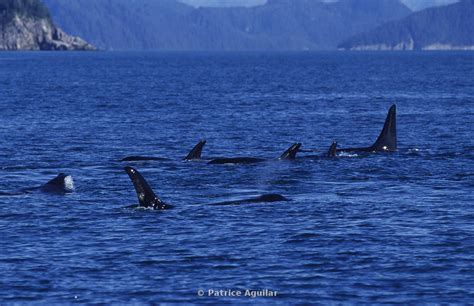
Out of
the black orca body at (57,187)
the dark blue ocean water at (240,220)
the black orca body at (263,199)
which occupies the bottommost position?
the dark blue ocean water at (240,220)

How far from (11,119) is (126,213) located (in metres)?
38.7

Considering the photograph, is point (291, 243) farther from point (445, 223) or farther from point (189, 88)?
point (189, 88)

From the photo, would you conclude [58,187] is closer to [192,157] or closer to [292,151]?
[192,157]

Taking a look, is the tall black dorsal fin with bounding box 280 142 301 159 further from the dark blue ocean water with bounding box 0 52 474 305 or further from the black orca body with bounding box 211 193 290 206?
the black orca body with bounding box 211 193 290 206

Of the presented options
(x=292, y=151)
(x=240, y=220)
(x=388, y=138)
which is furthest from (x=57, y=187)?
(x=388, y=138)

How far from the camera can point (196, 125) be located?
2467 inches

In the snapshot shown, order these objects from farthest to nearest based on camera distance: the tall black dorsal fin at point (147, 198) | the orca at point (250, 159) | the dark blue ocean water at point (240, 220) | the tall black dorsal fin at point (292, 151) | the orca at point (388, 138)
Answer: the orca at point (388, 138) < the tall black dorsal fin at point (292, 151) < the orca at point (250, 159) < the tall black dorsal fin at point (147, 198) < the dark blue ocean water at point (240, 220)

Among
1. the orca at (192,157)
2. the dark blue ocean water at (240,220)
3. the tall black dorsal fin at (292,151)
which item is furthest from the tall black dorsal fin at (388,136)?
the orca at (192,157)

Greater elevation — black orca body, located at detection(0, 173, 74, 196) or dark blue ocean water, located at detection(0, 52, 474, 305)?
black orca body, located at detection(0, 173, 74, 196)

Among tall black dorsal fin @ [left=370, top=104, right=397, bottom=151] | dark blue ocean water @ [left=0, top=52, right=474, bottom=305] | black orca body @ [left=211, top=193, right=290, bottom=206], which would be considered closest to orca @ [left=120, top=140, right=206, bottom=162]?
dark blue ocean water @ [left=0, top=52, right=474, bottom=305]

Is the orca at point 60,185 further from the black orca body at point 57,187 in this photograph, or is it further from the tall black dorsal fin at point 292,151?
the tall black dorsal fin at point 292,151

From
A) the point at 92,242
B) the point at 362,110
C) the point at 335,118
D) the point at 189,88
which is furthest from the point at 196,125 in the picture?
the point at 189,88

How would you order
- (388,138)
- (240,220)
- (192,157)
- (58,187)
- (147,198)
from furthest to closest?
(388,138)
(192,157)
(58,187)
(147,198)
(240,220)

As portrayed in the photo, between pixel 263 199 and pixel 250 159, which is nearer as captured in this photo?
pixel 263 199
